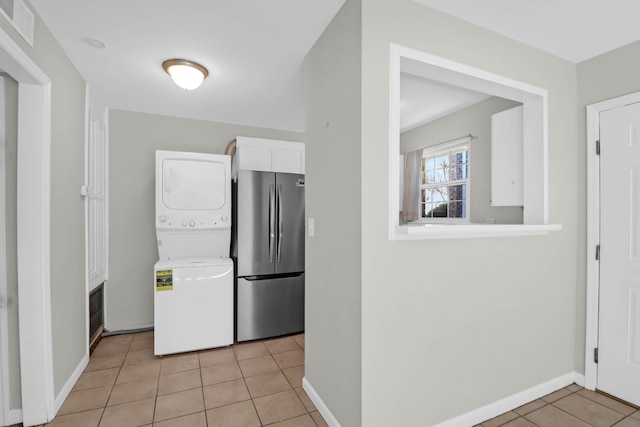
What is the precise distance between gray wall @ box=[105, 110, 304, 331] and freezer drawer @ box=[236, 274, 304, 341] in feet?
3.92

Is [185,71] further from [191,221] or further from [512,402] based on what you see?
[512,402]

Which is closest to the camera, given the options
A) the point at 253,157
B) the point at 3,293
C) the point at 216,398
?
the point at 3,293

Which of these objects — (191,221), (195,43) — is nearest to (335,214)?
(195,43)

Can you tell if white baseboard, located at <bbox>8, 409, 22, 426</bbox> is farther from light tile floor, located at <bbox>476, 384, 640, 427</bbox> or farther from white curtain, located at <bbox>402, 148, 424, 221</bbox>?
white curtain, located at <bbox>402, 148, 424, 221</bbox>

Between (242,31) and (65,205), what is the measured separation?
171 centimetres

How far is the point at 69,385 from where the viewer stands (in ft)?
7.39

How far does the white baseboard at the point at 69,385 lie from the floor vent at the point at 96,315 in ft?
1.17

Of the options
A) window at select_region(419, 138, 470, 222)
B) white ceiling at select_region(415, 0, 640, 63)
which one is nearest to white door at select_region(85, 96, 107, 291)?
white ceiling at select_region(415, 0, 640, 63)

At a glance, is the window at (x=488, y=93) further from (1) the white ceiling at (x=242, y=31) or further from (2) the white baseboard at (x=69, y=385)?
(2) the white baseboard at (x=69, y=385)

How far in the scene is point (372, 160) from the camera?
5.17ft

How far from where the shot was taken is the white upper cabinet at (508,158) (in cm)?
235

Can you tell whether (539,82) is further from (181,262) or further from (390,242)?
(181,262)

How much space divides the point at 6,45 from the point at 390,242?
2.07 m

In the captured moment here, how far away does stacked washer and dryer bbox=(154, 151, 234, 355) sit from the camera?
2.84m
